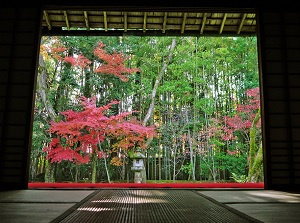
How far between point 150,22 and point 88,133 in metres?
3.95

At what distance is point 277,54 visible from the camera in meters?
3.60

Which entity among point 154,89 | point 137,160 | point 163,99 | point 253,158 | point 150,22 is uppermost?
point 150,22

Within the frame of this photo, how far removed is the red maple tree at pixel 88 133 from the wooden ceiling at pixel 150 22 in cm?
258

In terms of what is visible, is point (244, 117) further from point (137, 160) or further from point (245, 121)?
point (137, 160)

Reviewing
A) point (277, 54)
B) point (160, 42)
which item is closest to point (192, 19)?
point (277, 54)

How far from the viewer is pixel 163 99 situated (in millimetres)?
8492

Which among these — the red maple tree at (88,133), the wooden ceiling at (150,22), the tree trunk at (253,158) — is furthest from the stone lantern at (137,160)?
the wooden ceiling at (150,22)

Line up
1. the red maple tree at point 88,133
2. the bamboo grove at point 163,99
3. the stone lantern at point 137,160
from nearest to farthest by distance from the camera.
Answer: the red maple tree at point 88,133 → the stone lantern at point 137,160 → the bamboo grove at point 163,99

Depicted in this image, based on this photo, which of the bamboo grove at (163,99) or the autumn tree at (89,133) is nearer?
the autumn tree at (89,133)

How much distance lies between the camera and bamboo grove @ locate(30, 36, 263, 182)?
7.79 metres

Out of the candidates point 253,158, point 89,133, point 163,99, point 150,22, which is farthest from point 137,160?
point 150,22

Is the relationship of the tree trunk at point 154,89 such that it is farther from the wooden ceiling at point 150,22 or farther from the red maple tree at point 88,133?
the wooden ceiling at point 150,22

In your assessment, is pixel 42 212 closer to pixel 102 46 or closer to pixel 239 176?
pixel 102 46

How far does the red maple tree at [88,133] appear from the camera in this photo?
6.92 metres
